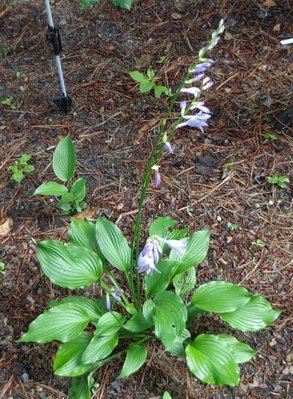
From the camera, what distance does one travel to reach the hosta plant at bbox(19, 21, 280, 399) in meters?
1.92

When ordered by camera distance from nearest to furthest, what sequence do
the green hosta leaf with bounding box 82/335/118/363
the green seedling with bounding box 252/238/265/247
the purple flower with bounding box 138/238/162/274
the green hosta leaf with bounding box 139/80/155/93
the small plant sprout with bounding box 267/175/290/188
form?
the purple flower with bounding box 138/238/162/274
the green hosta leaf with bounding box 82/335/118/363
the green seedling with bounding box 252/238/265/247
the small plant sprout with bounding box 267/175/290/188
the green hosta leaf with bounding box 139/80/155/93

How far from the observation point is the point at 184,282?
7.30 ft

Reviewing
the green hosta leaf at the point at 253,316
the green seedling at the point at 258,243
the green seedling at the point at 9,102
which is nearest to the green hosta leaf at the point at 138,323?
the green hosta leaf at the point at 253,316

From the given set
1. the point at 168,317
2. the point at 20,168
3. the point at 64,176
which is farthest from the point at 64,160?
the point at 168,317

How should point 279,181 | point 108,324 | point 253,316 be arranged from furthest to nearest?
point 279,181, point 253,316, point 108,324

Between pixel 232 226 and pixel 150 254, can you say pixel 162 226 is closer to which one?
pixel 232 226

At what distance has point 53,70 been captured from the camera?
3182mm

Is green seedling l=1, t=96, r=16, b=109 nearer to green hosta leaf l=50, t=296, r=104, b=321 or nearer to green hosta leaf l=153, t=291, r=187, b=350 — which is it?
green hosta leaf l=50, t=296, r=104, b=321

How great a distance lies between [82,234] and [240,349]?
793 mm

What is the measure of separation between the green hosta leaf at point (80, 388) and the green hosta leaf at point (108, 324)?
221 millimetres

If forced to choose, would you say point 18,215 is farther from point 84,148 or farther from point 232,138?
point 232,138

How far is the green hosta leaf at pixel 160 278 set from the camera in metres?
2.01

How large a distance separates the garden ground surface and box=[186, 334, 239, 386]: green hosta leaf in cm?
20

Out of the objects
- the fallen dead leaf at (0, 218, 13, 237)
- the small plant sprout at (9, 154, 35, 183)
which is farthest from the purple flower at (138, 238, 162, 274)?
the small plant sprout at (9, 154, 35, 183)
